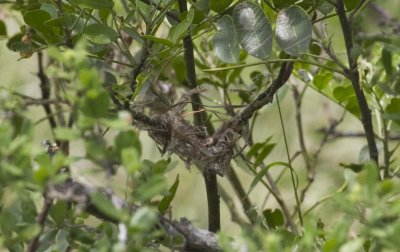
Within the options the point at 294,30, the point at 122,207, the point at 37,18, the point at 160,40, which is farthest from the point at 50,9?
the point at 122,207

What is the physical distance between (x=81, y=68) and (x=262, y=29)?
1.24ft

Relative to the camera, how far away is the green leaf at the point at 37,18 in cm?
96

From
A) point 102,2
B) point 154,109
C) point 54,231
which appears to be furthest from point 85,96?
point 154,109

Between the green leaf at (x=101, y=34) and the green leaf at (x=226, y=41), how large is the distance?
0.41ft

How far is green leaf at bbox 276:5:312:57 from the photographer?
0.91 meters

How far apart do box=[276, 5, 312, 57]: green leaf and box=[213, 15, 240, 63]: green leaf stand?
5 cm

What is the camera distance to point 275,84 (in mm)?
988

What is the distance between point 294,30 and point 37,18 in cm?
32

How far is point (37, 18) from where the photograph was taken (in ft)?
3.17

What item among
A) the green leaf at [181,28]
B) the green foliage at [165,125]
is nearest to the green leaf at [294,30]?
the green foliage at [165,125]

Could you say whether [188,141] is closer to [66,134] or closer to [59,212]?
[59,212]

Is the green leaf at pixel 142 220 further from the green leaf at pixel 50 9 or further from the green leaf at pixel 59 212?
the green leaf at pixel 50 9

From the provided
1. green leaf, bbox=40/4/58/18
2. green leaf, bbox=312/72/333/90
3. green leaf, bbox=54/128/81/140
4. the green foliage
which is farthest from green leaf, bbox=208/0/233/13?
green leaf, bbox=54/128/81/140

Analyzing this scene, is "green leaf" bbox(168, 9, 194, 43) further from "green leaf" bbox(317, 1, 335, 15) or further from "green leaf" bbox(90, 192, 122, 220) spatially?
"green leaf" bbox(90, 192, 122, 220)
